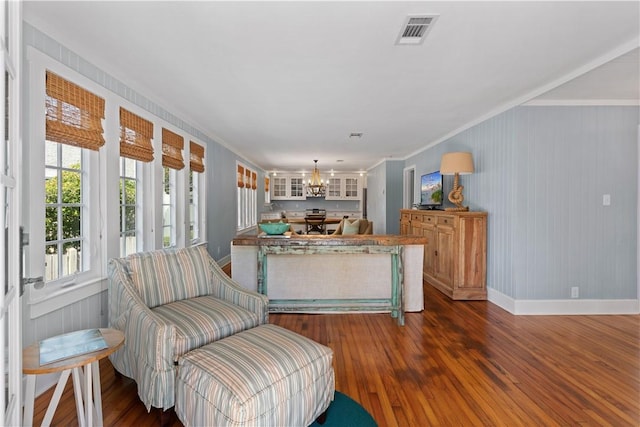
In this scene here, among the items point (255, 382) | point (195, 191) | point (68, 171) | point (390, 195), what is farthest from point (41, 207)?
point (390, 195)

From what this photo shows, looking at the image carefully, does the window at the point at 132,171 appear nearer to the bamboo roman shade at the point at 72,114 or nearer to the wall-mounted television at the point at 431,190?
the bamboo roman shade at the point at 72,114

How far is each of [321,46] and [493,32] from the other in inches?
43.2

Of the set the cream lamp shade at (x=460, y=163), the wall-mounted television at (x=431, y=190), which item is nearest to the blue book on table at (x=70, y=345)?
the cream lamp shade at (x=460, y=163)

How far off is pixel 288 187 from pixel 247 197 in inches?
121

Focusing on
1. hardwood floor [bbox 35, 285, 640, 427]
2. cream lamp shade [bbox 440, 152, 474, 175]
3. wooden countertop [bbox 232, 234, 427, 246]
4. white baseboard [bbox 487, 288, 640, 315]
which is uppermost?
cream lamp shade [bbox 440, 152, 474, 175]

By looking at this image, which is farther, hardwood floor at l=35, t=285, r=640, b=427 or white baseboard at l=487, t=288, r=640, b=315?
white baseboard at l=487, t=288, r=640, b=315

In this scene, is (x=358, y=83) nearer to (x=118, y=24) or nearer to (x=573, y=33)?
(x=573, y=33)

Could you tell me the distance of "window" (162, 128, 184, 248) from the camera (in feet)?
12.4

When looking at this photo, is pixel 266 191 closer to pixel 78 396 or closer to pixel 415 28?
pixel 415 28

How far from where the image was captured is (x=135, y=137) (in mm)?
3051

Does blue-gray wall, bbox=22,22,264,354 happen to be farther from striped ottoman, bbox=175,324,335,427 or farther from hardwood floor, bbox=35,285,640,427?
striped ottoman, bbox=175,324,335,427

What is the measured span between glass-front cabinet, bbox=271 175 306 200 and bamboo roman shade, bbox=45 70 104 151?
28.6ft

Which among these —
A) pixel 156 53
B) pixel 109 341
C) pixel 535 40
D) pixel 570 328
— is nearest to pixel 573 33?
pixel 535 40

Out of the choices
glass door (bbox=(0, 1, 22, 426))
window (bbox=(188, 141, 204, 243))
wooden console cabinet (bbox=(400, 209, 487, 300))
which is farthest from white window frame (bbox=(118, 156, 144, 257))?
wooden console cabinet (bbox=(400, 209, 487, 300))
